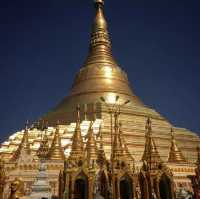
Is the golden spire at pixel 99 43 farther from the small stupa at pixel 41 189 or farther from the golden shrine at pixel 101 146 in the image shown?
the small stupa at pixel 41 189

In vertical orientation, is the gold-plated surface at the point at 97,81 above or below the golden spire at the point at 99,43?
below

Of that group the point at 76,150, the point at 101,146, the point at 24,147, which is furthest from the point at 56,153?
the point at 76,150

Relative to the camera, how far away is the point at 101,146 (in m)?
21.4

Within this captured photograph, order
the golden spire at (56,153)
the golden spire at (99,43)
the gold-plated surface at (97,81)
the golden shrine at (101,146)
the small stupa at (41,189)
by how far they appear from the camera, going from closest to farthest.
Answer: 1. the small stupa at (41,189)
2. the golden shrine at (101,146)
3. the golden spire at (56,153)
4. the gold-plated surface at (97,81)
5. the golden spire at (99,43)

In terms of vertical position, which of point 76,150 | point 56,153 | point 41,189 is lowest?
point 41,189

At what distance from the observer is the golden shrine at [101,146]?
17.2 meters

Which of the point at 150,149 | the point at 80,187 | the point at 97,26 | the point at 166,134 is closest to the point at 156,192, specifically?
the point at 150,149

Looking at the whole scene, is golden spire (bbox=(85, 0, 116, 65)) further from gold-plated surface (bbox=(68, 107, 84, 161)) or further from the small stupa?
the small stupa

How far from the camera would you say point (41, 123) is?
36094 millimetres

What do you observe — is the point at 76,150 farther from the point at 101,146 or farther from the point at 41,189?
the point at 41,189

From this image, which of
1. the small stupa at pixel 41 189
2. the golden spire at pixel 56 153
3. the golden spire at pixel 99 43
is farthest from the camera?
the golden spire at pixel 99 43

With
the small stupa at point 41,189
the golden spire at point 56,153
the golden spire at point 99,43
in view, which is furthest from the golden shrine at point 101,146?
the small stupa at point 41,189

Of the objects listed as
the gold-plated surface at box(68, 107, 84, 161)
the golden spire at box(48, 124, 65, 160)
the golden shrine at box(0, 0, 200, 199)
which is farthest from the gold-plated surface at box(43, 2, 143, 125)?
the gold-plated surface at box(68, 107, 84, 161)

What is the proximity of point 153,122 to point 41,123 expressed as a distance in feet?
43.7
